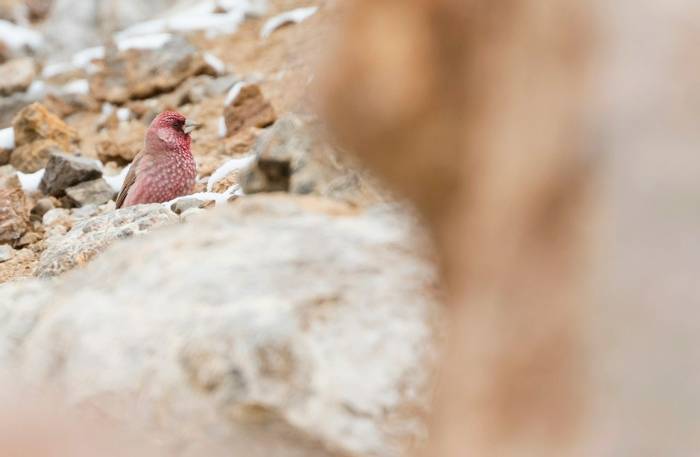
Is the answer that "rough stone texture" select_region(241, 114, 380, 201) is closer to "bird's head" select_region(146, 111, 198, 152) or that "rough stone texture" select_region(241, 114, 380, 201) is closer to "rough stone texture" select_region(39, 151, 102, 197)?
"bird's head" select_region(146, 111, 198, 152)

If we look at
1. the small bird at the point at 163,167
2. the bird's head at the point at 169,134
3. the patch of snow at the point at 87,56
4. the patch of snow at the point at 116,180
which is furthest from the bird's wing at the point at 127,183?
the patch of snow at the point at 87,56

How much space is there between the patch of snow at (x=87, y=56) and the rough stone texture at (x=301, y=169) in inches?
315

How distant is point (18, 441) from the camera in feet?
7.79

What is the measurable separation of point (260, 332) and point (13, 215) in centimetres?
493

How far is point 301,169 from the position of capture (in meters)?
2.87

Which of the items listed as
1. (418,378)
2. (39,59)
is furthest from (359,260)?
(39,59)

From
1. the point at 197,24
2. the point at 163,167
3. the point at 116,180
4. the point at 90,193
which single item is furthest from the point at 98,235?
the point at 197,24

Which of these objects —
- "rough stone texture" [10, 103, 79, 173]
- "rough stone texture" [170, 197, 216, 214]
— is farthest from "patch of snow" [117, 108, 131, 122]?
"rough stone texture" [170, 197, 216, 214]

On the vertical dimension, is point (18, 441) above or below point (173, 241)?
below

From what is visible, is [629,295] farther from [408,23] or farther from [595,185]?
[408,23]

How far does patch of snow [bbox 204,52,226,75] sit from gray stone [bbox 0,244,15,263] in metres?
3.53

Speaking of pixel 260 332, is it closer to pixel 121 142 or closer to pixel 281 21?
pixel 121 142

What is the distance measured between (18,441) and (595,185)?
4.29 ft

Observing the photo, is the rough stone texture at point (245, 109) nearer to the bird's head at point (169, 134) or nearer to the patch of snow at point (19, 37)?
the bird's head at point (169, 134)
